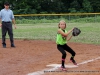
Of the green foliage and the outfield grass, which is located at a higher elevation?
the outfield grass

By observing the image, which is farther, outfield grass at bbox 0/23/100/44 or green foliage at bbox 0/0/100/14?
green foliage at bbox 0/0/100/14

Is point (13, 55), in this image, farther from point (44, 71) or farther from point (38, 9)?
point (38, 9)

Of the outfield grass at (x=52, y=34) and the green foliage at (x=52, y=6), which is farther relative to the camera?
the green foliage at (x=52, y=6)

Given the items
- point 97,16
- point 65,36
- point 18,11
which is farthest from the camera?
point 18,11

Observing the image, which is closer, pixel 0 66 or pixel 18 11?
pixel 0 66

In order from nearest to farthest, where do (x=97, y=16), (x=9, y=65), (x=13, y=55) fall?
(x=9, y=65), (x=13, y=55), (x=97, y=16)

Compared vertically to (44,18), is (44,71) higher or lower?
higher

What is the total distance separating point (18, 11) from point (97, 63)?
137ft

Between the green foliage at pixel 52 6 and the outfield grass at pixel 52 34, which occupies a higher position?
the outfield grass at pixel 52 34

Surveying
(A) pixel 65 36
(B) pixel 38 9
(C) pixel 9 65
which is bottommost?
(B) pixel 38 9

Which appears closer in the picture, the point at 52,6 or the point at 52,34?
the point at 52,34

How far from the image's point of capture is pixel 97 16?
133ft

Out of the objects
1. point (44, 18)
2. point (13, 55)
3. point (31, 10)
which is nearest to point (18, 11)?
point (31, 10)

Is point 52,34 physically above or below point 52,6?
above
